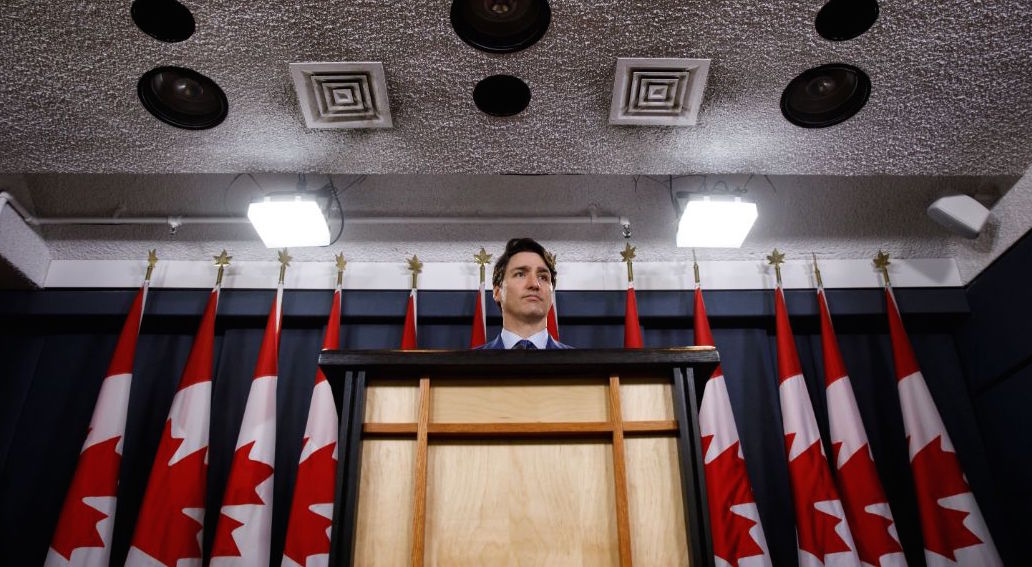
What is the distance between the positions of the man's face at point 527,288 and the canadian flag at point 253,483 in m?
1.19

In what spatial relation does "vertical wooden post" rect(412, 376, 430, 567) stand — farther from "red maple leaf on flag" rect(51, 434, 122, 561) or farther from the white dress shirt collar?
"red maple leaf on flag" rect(51, 434, 122, 561)

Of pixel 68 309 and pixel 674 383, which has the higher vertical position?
pixel 68 309

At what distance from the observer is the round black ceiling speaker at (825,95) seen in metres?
2.23

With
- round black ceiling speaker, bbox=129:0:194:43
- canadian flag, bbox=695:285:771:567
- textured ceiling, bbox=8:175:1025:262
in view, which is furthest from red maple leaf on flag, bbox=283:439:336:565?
round black ceiling speaker, bbox=129:0:194:43

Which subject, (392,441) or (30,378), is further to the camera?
(30,378)

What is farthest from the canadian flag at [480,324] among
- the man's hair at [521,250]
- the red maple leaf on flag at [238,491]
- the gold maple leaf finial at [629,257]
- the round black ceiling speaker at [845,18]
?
the round black ceiling speaker at [845,18]

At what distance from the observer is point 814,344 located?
3326mm

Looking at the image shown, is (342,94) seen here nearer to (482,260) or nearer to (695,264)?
(482,260)

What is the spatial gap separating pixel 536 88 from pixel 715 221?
1151 mm

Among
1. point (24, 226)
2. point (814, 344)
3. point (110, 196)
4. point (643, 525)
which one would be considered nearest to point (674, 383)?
point (643, 525)

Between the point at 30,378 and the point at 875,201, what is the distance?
4.12 m

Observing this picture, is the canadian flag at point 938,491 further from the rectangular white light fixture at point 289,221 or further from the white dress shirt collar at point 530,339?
the rectangular white light fixture at point 289,221

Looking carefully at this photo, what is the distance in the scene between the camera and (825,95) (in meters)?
2.33

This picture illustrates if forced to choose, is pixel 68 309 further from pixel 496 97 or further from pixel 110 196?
pixel 496 97
